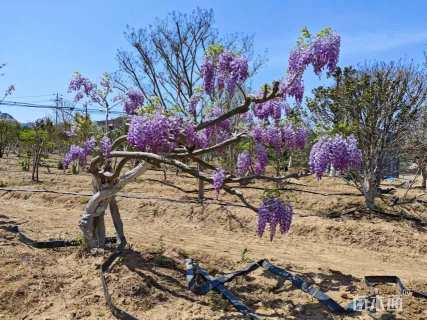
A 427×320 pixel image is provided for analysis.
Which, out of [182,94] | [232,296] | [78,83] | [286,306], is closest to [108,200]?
[78,83]

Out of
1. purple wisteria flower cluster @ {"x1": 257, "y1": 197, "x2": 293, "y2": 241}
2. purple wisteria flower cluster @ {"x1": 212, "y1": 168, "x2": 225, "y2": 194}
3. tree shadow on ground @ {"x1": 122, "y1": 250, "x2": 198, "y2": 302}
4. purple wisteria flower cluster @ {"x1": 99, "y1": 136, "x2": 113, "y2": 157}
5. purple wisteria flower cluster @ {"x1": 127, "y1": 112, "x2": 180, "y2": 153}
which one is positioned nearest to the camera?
purple wisteria flower cluster @ {"x1": 127, "y1": 112, "x2": 180, "y2": 153}

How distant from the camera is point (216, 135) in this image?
7152 millimetres

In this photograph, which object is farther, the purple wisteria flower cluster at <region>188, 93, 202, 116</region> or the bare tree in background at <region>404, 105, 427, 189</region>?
the bare tree in background at <region>404, 105, 427, 189</region>

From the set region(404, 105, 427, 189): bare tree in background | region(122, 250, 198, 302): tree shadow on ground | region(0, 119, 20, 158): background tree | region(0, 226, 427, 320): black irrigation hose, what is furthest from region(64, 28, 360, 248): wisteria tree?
region(0, 119, 20, 158): background tree

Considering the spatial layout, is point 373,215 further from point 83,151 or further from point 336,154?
point 83,151

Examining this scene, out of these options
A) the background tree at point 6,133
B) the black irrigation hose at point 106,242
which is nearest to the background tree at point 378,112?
the black irrigation hose at point 106,242

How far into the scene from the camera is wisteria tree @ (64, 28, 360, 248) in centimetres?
484

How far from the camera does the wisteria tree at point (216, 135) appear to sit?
484 cm

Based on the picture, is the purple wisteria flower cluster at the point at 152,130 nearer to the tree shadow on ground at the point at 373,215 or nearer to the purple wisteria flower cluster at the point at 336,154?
the purple wisteria flower cluster at the point at 336,154

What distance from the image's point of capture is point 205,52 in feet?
19.2

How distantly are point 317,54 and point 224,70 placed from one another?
1.31 meters

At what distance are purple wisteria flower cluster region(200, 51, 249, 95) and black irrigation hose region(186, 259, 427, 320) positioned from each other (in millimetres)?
2635

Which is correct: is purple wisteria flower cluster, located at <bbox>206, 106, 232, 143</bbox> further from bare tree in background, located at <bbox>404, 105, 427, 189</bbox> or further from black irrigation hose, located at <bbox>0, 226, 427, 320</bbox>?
bare tree in background, located at <bbox>404, 105, 427, 189</bbox>

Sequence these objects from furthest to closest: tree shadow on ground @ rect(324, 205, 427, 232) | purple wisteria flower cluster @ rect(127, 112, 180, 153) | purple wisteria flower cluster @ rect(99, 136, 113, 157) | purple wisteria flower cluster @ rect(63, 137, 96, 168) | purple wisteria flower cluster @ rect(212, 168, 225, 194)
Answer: tree shadow on ground @ rect(324, 205, 427, 232) < purple wisteria flower cluster @ rect(63, 137, 96, 168) < purple wisteria flower cluster @ rect(99, 136, 113, 157) < purple wisteria flower cluster @ rect(212, 168, 225, 194) < purple wisteria flower cluster @ rect(127, 112, 180, 153)
